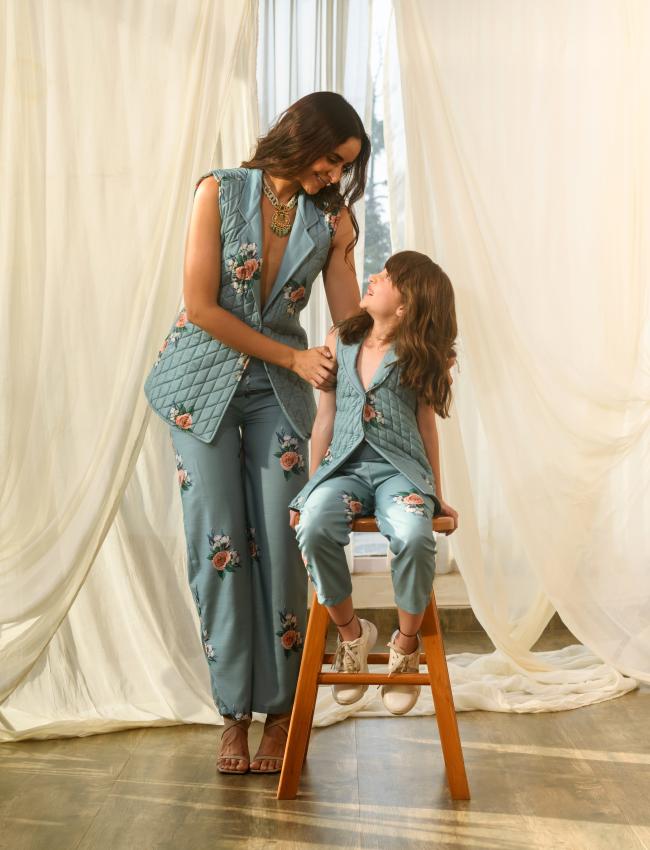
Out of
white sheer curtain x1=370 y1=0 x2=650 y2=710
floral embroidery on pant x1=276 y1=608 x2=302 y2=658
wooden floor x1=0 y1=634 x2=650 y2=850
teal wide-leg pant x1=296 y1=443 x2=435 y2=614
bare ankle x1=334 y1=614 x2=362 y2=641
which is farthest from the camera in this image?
white sheer curtain x1=370 y1=0 x2=650 y2=710

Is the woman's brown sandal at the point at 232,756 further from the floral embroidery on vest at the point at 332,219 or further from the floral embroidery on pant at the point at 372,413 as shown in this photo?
the floral embroidery on vest at the point at 332,219

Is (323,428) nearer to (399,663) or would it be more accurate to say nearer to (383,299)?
(383,299)

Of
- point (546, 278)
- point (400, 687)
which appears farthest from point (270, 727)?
point (546, 278)

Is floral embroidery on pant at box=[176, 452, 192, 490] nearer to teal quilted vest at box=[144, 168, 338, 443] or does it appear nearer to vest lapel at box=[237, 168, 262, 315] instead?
teal quilted vest at box=[144, 168, 338, 443]

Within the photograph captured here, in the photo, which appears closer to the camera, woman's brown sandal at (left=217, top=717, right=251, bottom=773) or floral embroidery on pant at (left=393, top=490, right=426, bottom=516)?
floral embroidery on pant at (left=393, top=490, right=426, bottom=516)

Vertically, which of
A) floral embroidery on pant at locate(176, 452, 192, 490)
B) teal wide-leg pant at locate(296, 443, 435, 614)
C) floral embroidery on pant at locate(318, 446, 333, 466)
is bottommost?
teal wide-leg pant at locate(296, 443, 435, 614)

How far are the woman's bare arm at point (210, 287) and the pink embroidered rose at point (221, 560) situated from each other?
0.43 m

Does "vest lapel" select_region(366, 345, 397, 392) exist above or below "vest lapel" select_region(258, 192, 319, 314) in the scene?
below

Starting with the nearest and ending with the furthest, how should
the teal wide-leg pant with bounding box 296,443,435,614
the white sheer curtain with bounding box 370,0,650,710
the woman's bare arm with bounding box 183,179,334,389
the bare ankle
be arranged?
the teal wide-leg pant with bounding box 296,443,435,614 < the bare ankle < the woman's bare arm with bounding box 183,179,334,389 < the white sheer curtain with bounding box 370,0,650,710

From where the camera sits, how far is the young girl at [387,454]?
1.95 m

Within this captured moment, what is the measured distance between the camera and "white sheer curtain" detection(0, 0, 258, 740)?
89.4 inches

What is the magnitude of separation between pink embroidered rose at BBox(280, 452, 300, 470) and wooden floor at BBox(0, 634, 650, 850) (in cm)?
65

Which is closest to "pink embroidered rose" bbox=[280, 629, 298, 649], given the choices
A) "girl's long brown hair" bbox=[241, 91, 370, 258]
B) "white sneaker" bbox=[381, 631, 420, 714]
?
"white sneaker" bbox=[381, 631, 420, 714]

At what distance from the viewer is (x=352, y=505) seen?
2.03 metres
